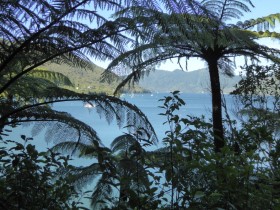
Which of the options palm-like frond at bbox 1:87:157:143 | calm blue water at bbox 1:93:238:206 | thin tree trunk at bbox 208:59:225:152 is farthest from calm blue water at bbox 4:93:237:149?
thin tree trunk at bbox 208:59:225:152

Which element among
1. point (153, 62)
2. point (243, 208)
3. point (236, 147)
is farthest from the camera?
point (153, 62)

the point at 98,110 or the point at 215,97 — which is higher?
the point at 98,110

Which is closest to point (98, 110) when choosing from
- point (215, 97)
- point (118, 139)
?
point (118, 139)

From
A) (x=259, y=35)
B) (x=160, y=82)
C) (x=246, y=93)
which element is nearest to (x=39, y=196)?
(x=246, y=93)

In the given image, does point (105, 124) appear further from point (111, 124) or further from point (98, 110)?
point (98, 110)

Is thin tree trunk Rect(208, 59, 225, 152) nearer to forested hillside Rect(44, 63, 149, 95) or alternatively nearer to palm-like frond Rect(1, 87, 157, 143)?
forested hillside Rect(44, 63, 149, 95)

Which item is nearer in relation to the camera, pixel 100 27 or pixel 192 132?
pixel 192 132

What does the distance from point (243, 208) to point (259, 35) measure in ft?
17.2

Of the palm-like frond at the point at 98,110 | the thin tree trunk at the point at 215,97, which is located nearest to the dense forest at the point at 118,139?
the palm-like frond at the point at 98,110

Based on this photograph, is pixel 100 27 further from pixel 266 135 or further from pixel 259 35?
pixel 259 35

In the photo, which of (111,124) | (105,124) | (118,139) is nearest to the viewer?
(118,139)

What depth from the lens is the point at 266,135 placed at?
103 inches

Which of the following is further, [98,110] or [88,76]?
[88,76]

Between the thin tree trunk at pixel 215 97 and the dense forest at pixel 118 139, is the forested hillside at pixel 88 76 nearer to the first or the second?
the dense forest at pixel 118 139
